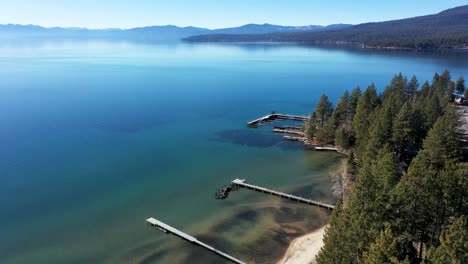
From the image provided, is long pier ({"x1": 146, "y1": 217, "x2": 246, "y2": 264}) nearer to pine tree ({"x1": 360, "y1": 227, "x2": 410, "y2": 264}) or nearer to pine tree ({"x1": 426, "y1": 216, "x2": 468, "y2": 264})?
pine tree ({"x1": 360, "y1": 227, "x2": 410, "y2": 264})

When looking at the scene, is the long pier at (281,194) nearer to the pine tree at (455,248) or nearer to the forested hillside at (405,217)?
the forested hillside at (405,217)

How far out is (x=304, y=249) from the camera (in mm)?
34719

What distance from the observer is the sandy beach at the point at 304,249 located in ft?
108

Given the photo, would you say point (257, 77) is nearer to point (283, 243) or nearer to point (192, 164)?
point (192, 164)

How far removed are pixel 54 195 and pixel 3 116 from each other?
166 ft

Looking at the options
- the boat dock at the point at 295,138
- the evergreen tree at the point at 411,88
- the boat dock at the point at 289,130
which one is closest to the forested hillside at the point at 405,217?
the boat dock at the point at 295,138

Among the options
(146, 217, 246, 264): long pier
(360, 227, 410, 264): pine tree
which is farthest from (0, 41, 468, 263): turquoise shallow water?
(360, 227, 410, 264): pine tree

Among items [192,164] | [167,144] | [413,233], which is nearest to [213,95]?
[167,144]

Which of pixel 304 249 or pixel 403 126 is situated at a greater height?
pixel 403 126

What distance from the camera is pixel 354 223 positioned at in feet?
74.9

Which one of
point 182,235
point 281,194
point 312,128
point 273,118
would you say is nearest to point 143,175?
point 182,235

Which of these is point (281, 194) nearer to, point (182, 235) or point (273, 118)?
point (182, 235)

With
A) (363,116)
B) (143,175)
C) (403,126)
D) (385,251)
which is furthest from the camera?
(363,116)

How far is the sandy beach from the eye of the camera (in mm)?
33062
